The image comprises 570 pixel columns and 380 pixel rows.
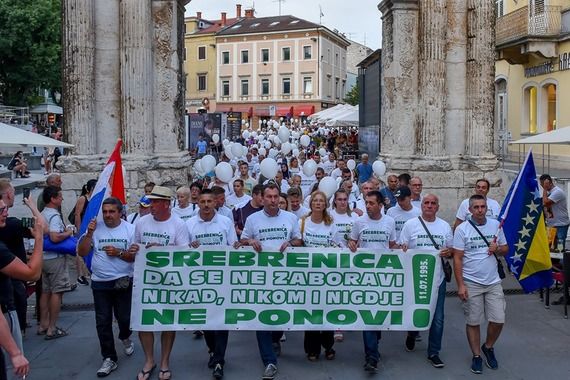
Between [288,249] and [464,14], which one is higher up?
[464,14]

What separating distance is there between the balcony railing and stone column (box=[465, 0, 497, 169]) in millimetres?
16081

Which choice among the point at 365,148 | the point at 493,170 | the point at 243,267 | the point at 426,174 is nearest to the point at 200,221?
the point at 243,267

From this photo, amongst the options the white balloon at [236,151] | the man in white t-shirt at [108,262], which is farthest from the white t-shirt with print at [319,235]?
the white balloon at [236,151]

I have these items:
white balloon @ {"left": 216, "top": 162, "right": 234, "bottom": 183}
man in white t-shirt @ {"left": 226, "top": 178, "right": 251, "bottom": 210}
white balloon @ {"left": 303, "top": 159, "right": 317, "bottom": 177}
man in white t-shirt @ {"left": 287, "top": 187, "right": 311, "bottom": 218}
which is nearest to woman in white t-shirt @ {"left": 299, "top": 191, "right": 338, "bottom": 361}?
man in white t-shirt @ {"left": 287, "top": 187, "right": 311, "bottom": 218}

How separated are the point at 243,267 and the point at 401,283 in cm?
162

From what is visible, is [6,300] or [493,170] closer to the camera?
[6,300]

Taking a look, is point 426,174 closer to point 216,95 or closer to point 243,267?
point 243,267

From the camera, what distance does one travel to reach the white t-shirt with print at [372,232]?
6992 millimetres

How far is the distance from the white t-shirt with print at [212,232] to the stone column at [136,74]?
6137mm

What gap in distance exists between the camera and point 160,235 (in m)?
6.66

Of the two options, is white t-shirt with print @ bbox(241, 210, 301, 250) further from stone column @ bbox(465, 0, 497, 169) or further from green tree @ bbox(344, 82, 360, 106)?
green tree @ bbox(344, 82, 360, 106)

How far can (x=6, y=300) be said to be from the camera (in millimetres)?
5035

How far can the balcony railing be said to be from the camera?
91.2ft

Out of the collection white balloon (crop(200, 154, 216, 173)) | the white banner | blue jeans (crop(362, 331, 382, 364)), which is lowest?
blue jeans (crop(362, 331, 382, 364))
